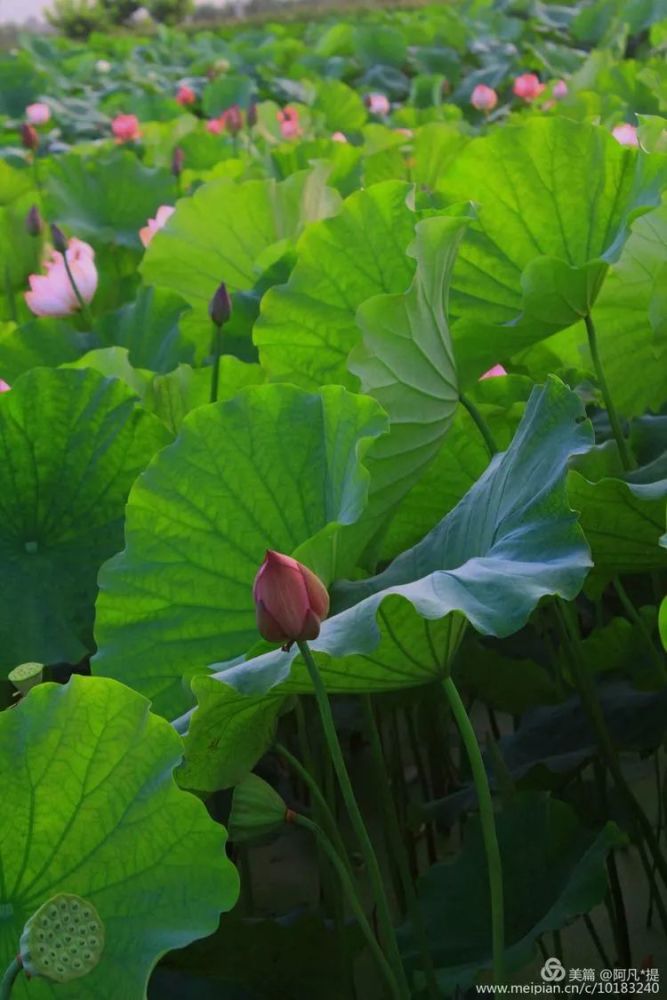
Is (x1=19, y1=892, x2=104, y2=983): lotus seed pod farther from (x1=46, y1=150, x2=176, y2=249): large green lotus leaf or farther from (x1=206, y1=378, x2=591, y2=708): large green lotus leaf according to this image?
(x1=46, y1=150, x2=176, y2=249): large green lotus leaf

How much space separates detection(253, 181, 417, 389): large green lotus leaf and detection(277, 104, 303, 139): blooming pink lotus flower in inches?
83.5

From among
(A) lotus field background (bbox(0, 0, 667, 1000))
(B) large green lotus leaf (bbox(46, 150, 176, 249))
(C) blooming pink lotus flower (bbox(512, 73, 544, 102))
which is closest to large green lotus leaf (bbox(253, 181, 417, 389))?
(A) lotus field background (bbox(0, 0, 667, 1000))

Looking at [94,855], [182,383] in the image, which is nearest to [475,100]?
[182,383]

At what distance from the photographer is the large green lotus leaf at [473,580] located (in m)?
0.71

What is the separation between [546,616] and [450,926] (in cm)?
63

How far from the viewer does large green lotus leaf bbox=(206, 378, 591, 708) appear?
713mm

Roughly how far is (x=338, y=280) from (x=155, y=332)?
0.45m

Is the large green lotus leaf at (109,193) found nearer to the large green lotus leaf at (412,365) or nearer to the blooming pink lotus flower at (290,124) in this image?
the blooming pink lotus flower at (290,124)

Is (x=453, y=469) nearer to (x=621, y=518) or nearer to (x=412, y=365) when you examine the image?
(x=412, y=365)

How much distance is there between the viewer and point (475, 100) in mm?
3713

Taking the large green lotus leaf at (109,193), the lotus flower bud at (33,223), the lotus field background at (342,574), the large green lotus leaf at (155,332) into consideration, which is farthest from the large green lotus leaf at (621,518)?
the large green lotus leaf at (109,193)

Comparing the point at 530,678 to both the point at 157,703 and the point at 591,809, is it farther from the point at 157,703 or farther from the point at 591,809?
the point at 157,703

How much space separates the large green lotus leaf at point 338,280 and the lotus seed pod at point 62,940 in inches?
24.1

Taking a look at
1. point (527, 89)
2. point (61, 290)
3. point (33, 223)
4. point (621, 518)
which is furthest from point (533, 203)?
point (527, 89)
